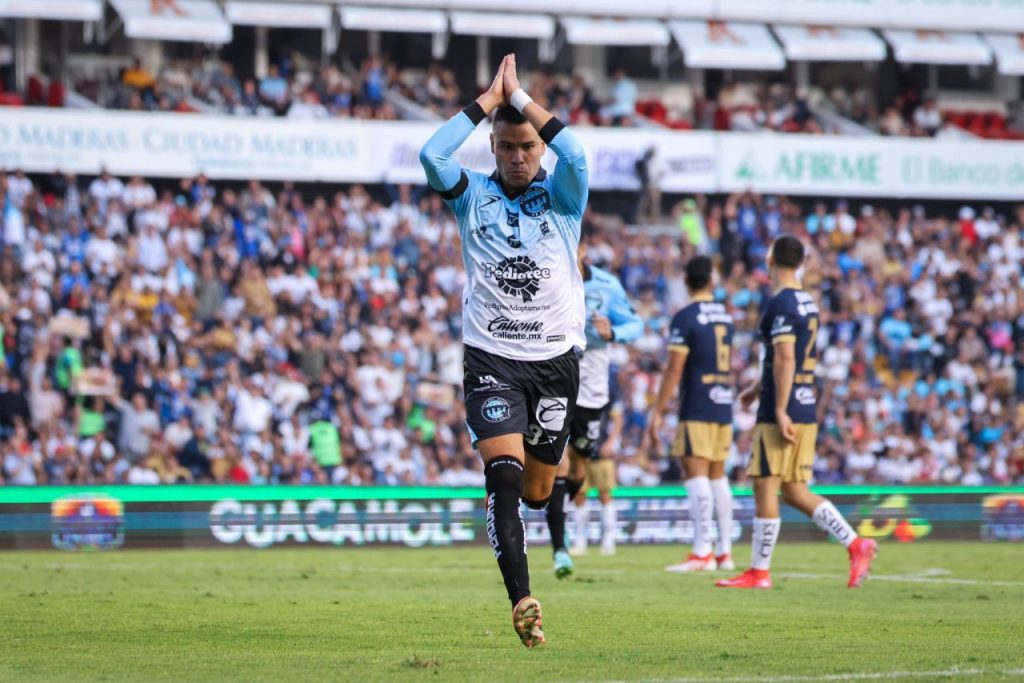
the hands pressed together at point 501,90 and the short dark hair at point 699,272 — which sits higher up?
the hands pressed together at point 501,90

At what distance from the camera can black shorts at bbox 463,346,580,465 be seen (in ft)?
26.4

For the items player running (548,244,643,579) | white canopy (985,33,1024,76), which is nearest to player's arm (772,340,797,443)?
player running (548,244,643,579)

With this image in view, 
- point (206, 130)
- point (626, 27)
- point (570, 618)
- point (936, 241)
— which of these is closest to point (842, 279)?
point (936, 241)

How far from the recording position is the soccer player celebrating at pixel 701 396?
48.5ft

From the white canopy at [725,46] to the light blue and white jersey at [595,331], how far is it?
21908 mm

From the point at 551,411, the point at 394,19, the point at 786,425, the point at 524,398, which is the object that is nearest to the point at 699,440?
the point at 786,425

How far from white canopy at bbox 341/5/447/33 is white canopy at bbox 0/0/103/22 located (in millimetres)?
5074

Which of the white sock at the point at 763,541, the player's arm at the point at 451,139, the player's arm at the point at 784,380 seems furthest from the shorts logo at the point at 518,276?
the white sock at the point at 763,541

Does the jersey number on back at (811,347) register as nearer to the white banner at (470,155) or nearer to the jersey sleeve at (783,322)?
the jersey sleeve at (783,322)

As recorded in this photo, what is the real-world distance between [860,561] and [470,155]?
2095 cm

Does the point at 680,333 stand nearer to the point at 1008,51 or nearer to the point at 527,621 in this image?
the point at 527,621

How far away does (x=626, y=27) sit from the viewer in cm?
3597

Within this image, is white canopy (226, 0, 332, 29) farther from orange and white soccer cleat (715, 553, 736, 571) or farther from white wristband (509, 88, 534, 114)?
white wristband (509, 88, 534, 114)

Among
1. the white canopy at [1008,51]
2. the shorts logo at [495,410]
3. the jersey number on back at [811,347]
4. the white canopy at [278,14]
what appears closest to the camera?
the shorts logo at [495,410]
